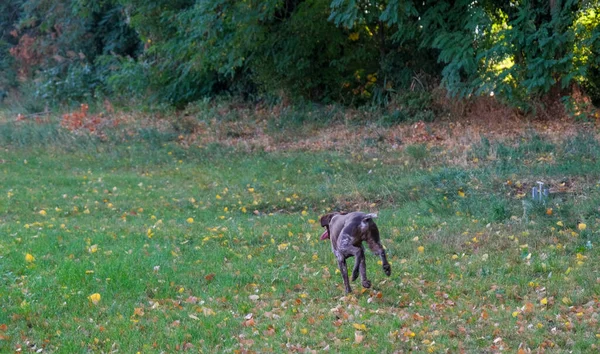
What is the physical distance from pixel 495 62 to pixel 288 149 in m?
5.17

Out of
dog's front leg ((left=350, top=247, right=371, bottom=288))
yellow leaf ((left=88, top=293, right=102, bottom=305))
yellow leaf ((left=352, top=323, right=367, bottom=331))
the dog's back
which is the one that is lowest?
yellow leaf ((left=352, top=323, right=367, bottom=331))

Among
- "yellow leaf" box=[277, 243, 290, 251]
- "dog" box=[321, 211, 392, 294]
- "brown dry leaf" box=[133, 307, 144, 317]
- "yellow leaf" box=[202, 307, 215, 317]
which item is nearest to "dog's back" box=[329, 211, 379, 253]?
"dog" box=[321, 211, 392, 294]

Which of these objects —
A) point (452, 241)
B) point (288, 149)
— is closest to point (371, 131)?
point (288, 149)

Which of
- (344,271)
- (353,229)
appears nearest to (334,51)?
(344,271)

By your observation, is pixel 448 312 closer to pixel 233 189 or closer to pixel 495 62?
pixel 233 189

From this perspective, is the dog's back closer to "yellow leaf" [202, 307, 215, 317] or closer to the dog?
the dog

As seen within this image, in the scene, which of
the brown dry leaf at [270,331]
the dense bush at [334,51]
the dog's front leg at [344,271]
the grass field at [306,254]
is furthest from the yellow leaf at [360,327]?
the dense bush at [334,51]

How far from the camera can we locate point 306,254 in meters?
9.31

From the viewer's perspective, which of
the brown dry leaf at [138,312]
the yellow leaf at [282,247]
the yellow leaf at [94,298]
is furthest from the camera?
the yellow leaf at [282,247]

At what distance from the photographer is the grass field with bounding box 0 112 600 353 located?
6.60 metres

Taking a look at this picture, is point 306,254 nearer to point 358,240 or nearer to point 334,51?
point 358,240

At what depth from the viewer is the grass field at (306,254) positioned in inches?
260

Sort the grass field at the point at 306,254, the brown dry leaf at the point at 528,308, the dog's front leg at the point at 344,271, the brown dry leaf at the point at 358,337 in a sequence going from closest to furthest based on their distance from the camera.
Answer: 1. the brown dry leaf at the point at 358,337
2. the grass field at the point at 306,254
3. the brown dry leaf at the point at 528,308
4. the dog's front leg at the point at 344,271

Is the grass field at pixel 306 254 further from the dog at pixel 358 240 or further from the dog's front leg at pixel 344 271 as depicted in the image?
the dog at pixel 358 240
